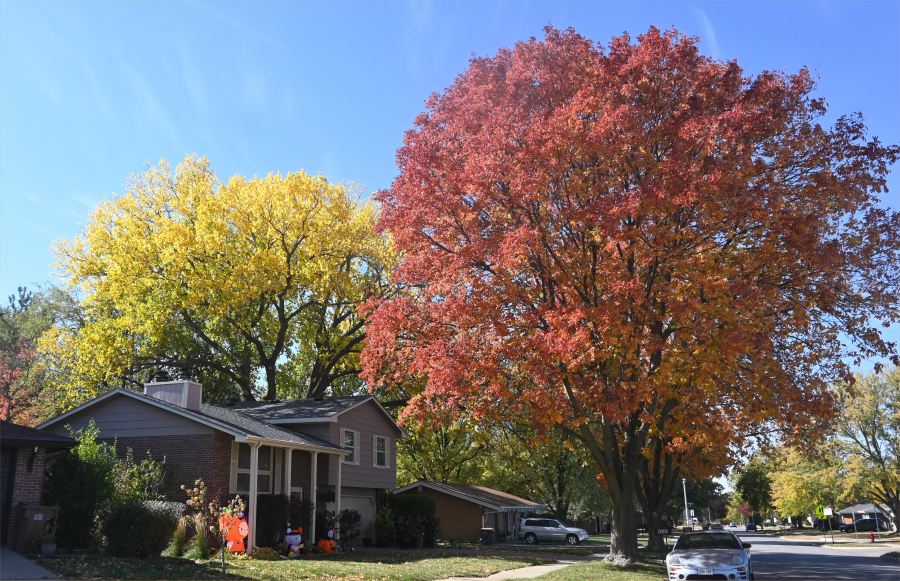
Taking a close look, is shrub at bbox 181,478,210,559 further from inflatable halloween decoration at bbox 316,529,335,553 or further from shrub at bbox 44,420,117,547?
inflatable halloween decoration at bbox 316,529,335,553

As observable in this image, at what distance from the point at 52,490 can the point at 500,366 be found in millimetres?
12137

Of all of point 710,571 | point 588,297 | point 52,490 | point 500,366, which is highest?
point 588,297

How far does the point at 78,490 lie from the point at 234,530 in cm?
417

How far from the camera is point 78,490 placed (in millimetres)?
17391

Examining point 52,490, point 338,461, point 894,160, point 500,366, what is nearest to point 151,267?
point 338,461

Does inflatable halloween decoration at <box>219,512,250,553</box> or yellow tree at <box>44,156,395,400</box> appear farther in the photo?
yellow tree at <box>44,156,395,400</box>

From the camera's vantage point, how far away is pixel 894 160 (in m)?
18.3

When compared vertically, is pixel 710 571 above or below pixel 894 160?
below

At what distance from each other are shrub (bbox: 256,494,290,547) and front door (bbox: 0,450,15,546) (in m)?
7.72

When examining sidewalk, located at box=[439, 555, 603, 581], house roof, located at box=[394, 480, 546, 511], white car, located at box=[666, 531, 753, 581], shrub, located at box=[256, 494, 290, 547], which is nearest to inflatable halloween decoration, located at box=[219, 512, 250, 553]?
shrub, located at box=[256, 494, 290, 547]

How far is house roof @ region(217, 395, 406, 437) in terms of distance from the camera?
26500 millimetres

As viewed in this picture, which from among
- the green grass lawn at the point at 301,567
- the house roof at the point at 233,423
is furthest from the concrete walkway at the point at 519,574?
the house roof at the point at 233,423

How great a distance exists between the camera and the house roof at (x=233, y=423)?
69.5ft

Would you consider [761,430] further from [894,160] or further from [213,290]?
[213,290]
